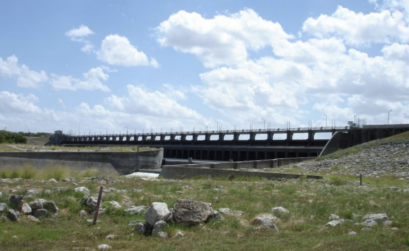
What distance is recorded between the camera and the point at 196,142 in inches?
3816

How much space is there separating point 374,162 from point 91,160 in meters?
26.9

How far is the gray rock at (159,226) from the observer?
9.57 m

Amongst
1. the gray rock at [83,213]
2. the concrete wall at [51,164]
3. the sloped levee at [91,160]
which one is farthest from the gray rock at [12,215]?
the sloped levee at [91,160]

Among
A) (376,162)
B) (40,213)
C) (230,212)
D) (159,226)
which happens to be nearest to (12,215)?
(40,213)

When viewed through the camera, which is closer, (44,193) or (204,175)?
(44,193)

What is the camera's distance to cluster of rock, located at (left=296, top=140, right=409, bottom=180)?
3109 cm

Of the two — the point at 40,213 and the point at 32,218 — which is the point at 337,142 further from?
the point at 32,218

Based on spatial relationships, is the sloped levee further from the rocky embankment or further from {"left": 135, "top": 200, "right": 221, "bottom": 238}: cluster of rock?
{"left": 135, "top": 200, "right": 221, "bottom": 238}: cluster of rock

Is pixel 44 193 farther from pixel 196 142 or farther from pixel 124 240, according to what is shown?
pixel 196 142

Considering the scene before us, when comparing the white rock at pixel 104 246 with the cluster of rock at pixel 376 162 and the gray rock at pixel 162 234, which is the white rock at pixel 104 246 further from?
the cluster of rock at pixel 376 162

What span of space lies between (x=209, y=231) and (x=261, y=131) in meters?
72.1

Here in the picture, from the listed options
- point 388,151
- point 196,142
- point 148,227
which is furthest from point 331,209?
point 196,142

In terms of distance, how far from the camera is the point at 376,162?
117ft

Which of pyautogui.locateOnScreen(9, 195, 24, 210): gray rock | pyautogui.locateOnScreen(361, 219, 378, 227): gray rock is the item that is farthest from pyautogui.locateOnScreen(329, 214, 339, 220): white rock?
pyautogui.locateOnScreen(9, 195, 24, 210): gray rock
